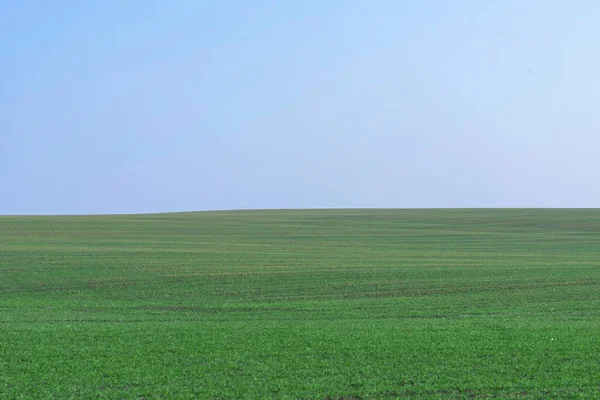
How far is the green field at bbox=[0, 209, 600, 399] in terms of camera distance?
14438mm

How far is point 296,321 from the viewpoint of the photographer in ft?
76.7

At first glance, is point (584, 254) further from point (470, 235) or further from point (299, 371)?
point (299, 371)

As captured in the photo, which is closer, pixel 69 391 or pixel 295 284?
pixel 69 391

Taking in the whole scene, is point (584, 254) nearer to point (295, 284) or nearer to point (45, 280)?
point (295, 284)

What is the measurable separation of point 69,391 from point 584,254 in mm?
43718

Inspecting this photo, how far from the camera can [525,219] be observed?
96.4m

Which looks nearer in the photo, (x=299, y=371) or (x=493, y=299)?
(x=299, y=371)

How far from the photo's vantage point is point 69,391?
1374 centimetres

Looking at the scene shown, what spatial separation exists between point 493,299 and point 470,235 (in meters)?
42.1

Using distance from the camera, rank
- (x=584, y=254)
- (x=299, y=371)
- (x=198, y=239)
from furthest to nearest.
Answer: (x=198, y=239) < (x=584, y=254) < (x=299, y=371)

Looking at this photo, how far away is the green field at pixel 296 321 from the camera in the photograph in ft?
47.4

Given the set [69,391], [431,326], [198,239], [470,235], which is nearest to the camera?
[69,391]

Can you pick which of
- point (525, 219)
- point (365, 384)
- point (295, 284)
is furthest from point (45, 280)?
point (525, 219)

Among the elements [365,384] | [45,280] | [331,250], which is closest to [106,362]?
[365,384]
